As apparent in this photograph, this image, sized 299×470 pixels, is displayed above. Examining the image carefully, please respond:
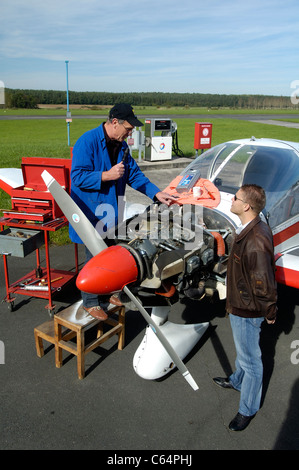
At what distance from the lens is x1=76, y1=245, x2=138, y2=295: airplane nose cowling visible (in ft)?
8.52

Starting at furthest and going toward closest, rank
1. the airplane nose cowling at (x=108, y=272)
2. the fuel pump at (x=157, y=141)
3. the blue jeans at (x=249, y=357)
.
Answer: the fuel pump at (x=157, y=141) < the blue jeans at (x=249, y=357) < the airplane nose cowling at (x=108, y=272)

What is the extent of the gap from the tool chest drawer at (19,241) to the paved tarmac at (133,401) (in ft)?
3.01

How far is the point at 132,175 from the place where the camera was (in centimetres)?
421

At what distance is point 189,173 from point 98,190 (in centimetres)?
155

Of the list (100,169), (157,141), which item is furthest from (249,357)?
(157,141)

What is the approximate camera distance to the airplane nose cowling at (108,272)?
2596 millimetres

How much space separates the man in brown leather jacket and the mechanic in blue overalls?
3.56 ft

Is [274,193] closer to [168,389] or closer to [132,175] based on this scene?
[132,175]

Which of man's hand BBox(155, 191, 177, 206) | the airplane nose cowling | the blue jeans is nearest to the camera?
the airplane nose cowling

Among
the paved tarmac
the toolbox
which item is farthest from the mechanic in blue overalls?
the toolbox

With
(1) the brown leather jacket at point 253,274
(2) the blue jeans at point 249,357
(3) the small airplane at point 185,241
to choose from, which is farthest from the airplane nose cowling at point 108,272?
(2) the blue jeans at point 249,357

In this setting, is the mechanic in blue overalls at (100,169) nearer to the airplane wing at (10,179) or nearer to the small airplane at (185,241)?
the small airplane at (185,241)

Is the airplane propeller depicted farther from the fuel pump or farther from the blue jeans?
the fuel pump

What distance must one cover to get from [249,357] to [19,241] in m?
2.81
